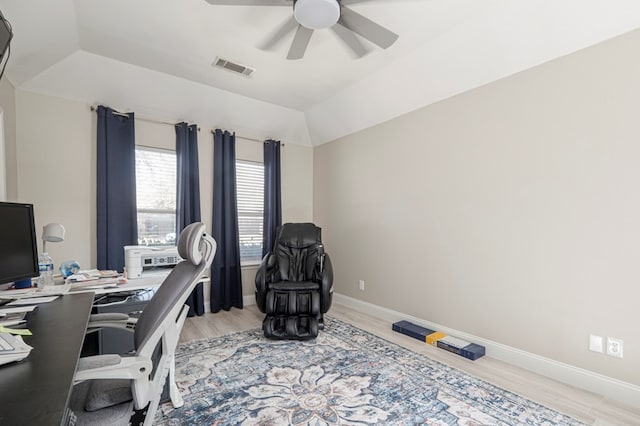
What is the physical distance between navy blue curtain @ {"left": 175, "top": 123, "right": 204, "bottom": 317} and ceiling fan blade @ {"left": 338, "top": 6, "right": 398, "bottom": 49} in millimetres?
2344

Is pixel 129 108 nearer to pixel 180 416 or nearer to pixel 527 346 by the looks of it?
pixel 180 416

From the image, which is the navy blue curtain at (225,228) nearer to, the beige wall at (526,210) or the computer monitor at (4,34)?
the beige wall at (526,210)

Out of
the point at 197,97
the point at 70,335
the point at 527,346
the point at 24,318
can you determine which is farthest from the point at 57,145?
the point at 527,346

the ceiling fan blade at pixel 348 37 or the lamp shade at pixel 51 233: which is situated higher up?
the ceiling fan blade at pixel 348 37

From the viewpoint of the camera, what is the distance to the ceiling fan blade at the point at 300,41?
215 centimetres

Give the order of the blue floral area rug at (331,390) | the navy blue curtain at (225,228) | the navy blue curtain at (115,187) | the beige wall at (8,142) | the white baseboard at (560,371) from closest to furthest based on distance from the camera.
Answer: the blue floral area rug at (331,390), the white baseboard at (560,371), the beige wall at (8,142), the navy blue curtain at (115,187), the navy blue curtain at (225,228)

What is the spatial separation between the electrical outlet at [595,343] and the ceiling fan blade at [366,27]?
243cm

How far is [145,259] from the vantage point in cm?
278

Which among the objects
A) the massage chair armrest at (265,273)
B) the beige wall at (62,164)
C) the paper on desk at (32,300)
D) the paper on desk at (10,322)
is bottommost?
the massage chair armrest at (265,273)

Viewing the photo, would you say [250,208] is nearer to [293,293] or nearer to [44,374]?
[293,293]

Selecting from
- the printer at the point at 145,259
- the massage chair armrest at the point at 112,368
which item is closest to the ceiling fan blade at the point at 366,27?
the printer at the point at 145,259

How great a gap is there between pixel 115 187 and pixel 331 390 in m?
2.87

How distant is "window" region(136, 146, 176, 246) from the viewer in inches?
138

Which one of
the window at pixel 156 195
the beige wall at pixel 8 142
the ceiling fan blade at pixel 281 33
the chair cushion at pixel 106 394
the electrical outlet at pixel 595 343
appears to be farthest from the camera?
the window at pixel 156 195
